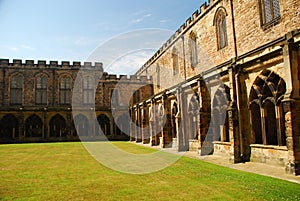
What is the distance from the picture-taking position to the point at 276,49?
29.3ft

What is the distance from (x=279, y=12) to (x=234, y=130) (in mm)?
5054

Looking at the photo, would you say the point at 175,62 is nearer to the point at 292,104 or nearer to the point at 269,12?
the point at 269,12

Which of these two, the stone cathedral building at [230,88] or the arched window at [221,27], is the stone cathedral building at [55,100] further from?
the arched window at [221,27]

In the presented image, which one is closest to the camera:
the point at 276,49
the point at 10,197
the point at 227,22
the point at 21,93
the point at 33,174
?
the point at 10,197

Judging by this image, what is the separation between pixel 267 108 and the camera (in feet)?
33.5

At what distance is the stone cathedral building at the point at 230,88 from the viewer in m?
8.89

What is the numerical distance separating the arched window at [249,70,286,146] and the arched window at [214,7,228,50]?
15.2ft

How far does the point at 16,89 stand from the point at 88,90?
851cm

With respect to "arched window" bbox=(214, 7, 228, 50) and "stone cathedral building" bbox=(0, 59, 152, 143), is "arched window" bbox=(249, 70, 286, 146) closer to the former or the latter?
"arched window" bbox=(214, 7, 228, 50)

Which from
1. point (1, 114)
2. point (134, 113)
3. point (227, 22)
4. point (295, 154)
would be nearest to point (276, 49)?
point (295, 154)

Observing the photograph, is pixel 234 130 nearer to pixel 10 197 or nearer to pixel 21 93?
pixel 10 197

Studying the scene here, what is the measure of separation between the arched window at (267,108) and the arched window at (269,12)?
7.90 ft

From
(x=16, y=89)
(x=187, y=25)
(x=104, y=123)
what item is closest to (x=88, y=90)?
(x=104, y=123)

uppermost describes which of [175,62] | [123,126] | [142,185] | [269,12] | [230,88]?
[175,62]
